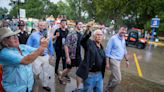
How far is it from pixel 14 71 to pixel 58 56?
419 cm

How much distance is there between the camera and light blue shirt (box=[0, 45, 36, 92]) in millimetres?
3062

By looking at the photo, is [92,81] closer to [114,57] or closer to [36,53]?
[114,57]

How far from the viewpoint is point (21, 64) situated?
307cm

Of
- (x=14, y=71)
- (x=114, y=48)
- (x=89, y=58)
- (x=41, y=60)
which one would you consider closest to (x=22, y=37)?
(x=41, y=60)

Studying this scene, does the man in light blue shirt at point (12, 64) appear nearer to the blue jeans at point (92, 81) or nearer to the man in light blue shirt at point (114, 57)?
the blue jeans at point (92, 81)

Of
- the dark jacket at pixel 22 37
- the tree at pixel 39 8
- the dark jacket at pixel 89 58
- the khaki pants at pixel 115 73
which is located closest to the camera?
the dark jacket at pixel 89 58

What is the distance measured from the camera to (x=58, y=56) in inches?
290

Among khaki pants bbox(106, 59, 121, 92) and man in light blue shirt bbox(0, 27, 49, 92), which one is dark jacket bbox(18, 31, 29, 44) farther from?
man in light blue shirt bbox(0, 27, 49, 92)

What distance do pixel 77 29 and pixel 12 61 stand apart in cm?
344

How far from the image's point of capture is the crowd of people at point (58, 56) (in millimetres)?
3131

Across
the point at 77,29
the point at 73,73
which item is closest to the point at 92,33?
the point at 77,29

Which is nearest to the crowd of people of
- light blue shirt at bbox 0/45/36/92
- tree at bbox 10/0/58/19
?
light blue shirt at bbox 0/45/36/92

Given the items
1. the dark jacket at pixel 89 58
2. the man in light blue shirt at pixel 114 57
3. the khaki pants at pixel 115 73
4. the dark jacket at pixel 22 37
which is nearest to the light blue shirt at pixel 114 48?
the man in light blue shirt at pixel 114 57

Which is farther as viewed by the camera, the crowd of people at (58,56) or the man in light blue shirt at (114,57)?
the man in light blue shirt at (114,57)
